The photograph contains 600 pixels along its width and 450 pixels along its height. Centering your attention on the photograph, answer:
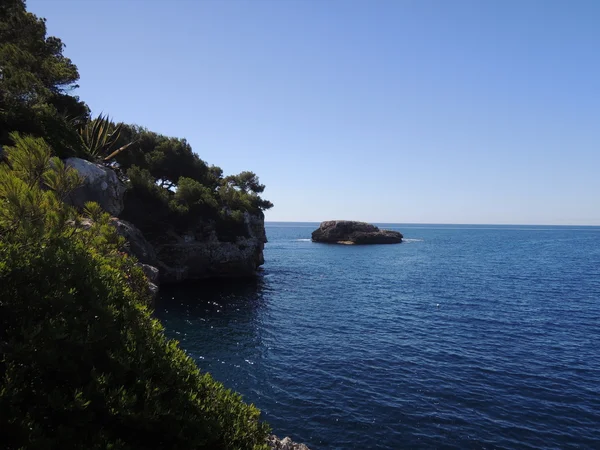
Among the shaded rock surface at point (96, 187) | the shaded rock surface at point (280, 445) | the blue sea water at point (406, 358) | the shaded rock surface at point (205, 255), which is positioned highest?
the shaded rock surface at point (96, 187)

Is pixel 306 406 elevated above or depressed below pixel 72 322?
below

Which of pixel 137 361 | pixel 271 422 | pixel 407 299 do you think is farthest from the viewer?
pixel 407 299

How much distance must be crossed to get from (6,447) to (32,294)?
2.80 m

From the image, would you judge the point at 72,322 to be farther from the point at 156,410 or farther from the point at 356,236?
the point at 356,236

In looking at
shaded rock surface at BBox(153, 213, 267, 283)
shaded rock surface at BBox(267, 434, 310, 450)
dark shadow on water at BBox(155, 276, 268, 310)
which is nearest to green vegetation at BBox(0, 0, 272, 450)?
shaded rock surface at BBox(267, 434, 310, 450)

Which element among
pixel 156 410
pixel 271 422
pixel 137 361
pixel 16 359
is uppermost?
pixel 16 359

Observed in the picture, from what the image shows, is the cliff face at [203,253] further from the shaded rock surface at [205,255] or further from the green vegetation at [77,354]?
the green vegetation at [77,354]

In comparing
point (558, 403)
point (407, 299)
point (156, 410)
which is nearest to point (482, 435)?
point (558, 403)

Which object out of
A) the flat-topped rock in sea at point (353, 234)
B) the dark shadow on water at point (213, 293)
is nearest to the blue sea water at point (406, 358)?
the dark shadow on water at point (213, 293)

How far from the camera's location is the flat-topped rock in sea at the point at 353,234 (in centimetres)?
13312

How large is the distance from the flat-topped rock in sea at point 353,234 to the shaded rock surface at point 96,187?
10694cm

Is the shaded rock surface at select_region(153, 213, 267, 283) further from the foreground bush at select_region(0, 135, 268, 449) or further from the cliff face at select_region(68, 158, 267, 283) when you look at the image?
the foreground bush at select_region(0, 135, 268, 449)

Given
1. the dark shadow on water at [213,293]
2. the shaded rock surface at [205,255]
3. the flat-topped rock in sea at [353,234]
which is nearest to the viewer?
the dark shadow on water at [213,293]

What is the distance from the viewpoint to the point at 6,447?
570 centimetres
